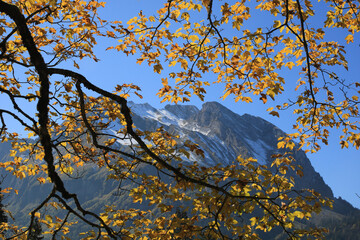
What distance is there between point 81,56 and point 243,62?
17.2 feet

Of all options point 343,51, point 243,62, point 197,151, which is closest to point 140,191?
point 197,151

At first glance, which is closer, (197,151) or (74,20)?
(197,151)

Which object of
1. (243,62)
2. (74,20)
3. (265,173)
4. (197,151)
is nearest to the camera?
(197,151)

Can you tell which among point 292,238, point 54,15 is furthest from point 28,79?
point 292,238

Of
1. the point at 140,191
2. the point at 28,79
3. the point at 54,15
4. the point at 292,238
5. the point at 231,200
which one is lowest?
the point at 292,238

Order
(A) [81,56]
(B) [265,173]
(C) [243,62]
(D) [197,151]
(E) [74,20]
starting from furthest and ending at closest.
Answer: (A) [81,56]
(E) [74,20]
(C) [243,62]
(B) [265,173]
(D) [197,151]

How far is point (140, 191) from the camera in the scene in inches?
317

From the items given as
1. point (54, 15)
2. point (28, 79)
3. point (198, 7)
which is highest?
point (54, 15)

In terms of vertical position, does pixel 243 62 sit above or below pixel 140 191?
above

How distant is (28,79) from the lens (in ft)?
33.1

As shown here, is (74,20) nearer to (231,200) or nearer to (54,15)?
(54,15)

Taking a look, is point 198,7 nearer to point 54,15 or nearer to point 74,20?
point 74,20

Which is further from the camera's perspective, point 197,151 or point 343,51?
point 343,51

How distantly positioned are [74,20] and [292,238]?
8.15 meters
